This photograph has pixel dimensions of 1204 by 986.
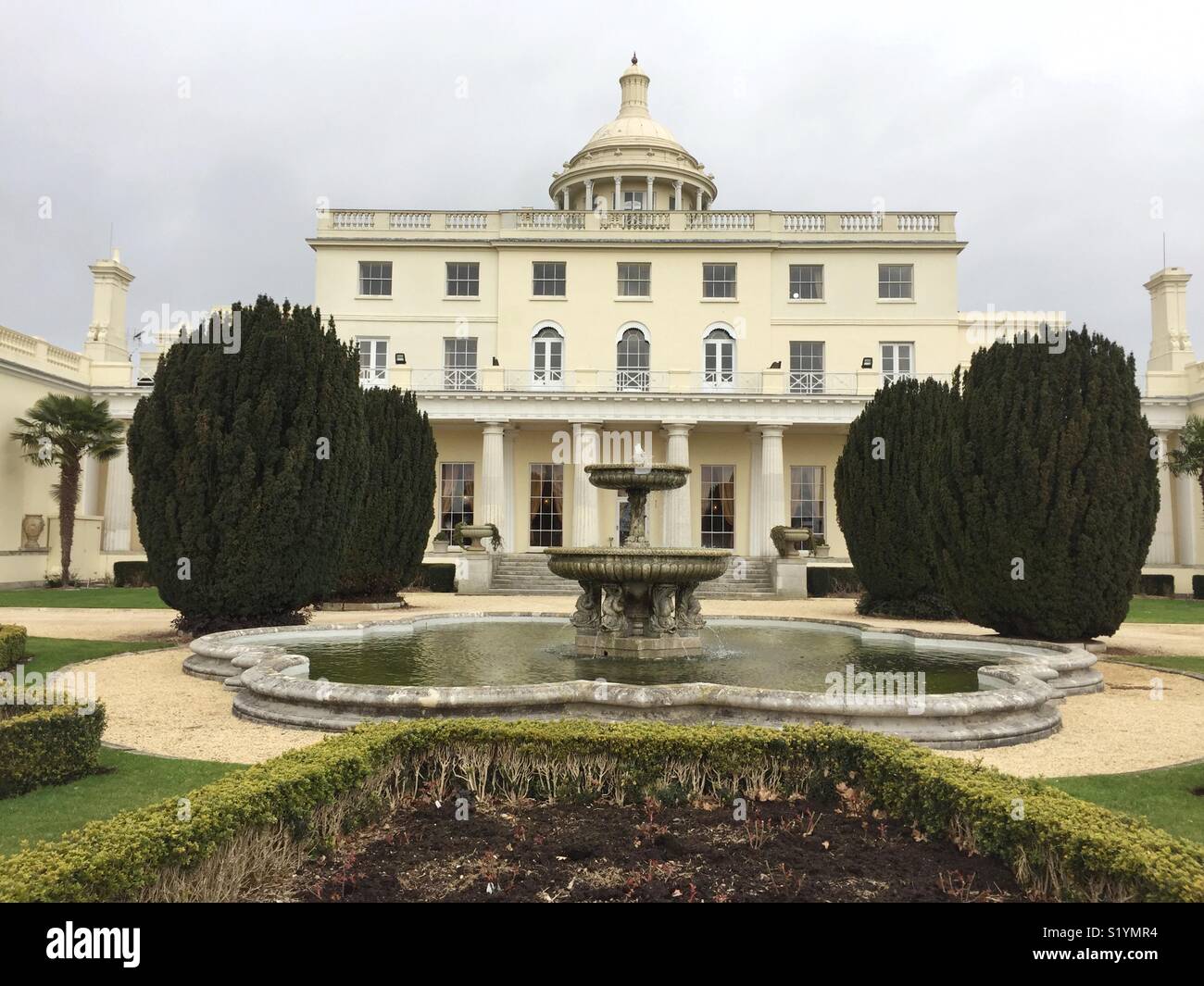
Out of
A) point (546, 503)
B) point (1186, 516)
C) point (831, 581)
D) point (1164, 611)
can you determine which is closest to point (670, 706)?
point (831, 581)

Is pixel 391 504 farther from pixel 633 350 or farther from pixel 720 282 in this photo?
pixel 720 282

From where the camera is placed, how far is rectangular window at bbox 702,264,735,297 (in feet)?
116

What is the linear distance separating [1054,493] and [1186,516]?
84.6 feet

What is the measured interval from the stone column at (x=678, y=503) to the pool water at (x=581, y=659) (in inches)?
595

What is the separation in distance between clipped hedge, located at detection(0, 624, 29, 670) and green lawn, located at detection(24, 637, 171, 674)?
0.16 metres

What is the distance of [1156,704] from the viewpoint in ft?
33.3

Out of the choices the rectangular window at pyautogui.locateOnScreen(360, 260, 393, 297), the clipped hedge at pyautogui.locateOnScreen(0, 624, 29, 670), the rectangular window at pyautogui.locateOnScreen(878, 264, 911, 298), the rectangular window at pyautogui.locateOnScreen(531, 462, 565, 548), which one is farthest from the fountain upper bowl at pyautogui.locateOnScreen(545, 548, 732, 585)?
the rectangular window at pyautogui.locateOnScreen(878, 264, 911, 298)

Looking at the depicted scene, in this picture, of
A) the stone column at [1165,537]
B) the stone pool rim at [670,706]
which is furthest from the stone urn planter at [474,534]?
the stone column at [1165,537]

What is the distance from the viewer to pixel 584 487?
1199 inches

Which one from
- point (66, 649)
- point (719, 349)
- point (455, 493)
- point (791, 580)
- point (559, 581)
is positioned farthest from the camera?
point (719, 349)

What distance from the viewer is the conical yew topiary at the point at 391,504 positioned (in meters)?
20.6

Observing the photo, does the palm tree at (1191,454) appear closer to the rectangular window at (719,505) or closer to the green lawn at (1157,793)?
the rectangular window at (719,505)

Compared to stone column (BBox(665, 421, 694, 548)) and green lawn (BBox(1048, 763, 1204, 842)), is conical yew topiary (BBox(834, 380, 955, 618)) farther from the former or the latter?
green lawn (BBox(1048, 763, 1204, 842))
